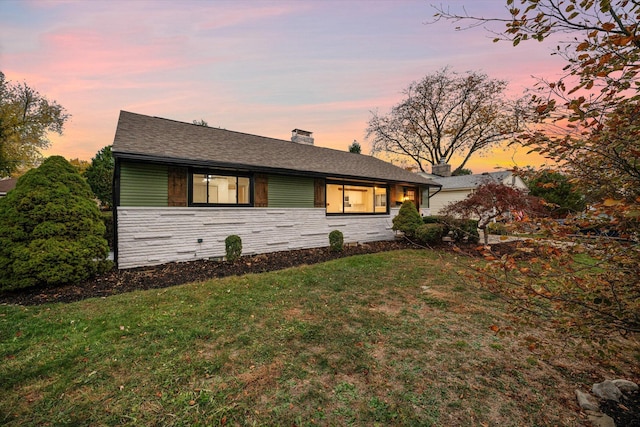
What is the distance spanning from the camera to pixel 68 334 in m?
3.32

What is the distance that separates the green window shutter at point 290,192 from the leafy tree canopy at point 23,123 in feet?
73.5

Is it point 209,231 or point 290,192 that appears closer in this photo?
point 209,231

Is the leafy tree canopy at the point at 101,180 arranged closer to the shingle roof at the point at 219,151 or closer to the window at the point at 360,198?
the shingle roof at the point at 219,151

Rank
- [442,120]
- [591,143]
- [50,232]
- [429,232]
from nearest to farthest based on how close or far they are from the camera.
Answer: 1. [591,143]
2. [50,232]
3. [429,232]
4. [442,120]

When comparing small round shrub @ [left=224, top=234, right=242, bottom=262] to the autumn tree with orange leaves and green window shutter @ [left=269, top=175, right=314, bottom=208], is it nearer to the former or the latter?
green window shutter @ [left=269, top=175, right=314, bottom=208]

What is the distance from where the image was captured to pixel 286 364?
2.76 metres

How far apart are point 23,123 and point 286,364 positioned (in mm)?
28507

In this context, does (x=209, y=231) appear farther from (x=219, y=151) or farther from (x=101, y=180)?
(x=101, y=180)

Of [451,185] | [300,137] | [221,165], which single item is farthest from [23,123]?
[451,185]

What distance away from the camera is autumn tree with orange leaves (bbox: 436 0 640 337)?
160cm

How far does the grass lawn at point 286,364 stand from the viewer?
210cm

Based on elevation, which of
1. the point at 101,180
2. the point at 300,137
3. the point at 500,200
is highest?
the point at 300,137

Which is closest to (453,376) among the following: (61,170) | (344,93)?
(61,170)

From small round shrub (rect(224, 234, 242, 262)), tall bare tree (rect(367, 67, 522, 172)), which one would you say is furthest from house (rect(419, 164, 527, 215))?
small round shrub (rect(224, 234, 242, 262))
